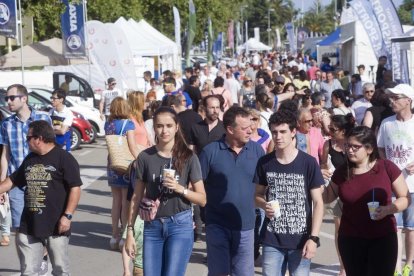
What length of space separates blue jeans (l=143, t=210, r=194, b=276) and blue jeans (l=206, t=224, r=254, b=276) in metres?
0.45

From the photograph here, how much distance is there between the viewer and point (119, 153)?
9.10 meters

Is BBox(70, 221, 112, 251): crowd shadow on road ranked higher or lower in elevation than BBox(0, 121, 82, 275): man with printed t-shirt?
lower

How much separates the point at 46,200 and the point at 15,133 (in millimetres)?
2009

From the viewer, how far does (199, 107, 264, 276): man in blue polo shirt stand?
20.8ft

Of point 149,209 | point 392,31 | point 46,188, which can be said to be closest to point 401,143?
point 149,209

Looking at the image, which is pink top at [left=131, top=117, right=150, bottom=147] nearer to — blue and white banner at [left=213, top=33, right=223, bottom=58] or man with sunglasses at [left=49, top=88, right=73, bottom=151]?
man with sunglasses at [left=49, top=88, right=73, bottom=151]

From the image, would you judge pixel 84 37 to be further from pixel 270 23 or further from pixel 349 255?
pixel 270 23

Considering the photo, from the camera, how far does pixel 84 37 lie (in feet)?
90.3

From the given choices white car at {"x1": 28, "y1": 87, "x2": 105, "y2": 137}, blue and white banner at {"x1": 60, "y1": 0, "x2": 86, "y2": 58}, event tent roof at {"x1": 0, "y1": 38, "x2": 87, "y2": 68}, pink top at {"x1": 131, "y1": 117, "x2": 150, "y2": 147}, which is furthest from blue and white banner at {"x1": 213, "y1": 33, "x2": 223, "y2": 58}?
pink top at {"x1": 131, "y1": 117, "x2": 150, "y2": 147}

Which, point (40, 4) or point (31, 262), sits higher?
Answer: point (40, 4)

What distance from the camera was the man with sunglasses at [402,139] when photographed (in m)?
7.69

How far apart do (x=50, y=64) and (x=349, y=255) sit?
82.5 ft

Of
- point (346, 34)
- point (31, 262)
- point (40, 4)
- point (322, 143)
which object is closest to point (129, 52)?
point (40, 4)

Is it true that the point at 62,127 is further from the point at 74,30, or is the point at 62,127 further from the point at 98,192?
the point at 74,30
